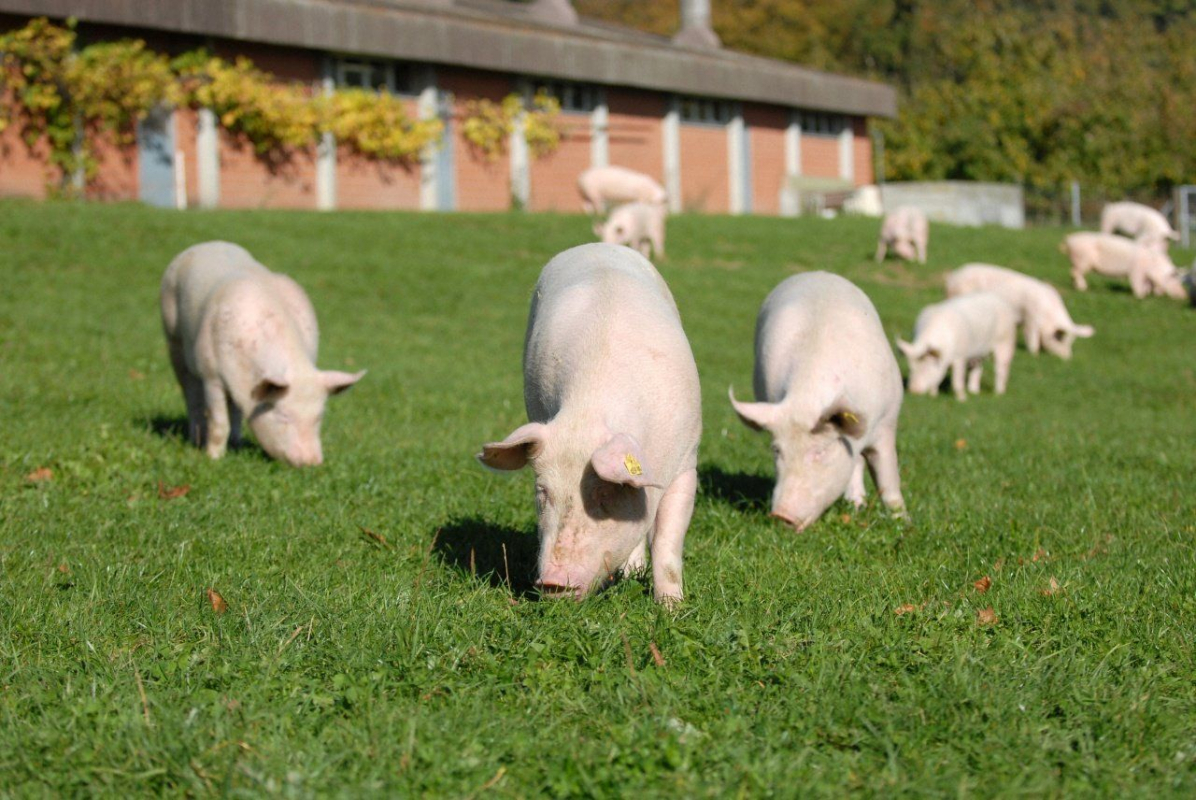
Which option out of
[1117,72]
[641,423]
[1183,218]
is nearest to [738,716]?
[641,423]

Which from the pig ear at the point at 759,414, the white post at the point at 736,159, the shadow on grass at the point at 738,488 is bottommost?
the shadow on grass at the point at 738,488

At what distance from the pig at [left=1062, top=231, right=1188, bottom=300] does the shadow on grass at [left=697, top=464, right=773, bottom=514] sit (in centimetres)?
1986

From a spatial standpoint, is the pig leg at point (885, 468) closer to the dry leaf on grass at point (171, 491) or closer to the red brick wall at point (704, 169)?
the dry leaf on grass at point (171, 491)

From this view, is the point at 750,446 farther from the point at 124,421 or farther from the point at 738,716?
the point at 738,716

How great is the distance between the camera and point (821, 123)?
43500 mm

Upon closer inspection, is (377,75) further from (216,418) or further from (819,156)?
(216,418)

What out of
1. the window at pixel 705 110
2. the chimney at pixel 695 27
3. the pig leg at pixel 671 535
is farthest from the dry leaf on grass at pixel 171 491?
the chimney at pixel 695 27

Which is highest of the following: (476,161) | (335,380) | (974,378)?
(476,161)


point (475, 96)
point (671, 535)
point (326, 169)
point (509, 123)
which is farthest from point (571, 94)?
point (671, 535)

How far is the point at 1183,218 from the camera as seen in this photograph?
37.6m

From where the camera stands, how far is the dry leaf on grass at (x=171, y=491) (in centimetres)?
660

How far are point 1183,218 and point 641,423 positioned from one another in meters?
37.8

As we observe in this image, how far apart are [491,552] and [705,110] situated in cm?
3514

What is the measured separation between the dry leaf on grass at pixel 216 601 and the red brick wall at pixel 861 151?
139 ft
